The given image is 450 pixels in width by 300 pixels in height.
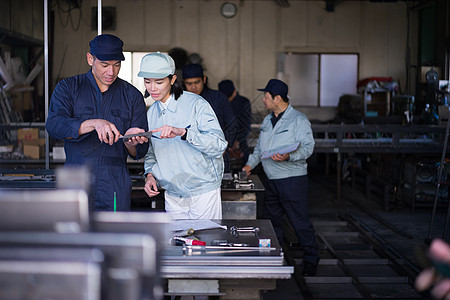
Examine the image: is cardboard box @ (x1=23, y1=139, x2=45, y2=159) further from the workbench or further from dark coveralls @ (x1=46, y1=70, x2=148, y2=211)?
the workbench

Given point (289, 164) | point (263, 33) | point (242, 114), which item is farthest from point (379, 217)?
point (263, 33)

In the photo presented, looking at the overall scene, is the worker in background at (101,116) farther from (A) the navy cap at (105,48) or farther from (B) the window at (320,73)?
(B) the window at (320,73)

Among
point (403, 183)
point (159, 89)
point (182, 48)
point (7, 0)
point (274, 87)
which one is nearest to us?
point (159, 89)

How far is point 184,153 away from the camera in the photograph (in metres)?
2.67

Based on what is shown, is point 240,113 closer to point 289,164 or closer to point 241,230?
point 289,164

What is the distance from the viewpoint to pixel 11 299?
913mm

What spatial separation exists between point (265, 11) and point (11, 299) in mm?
9631

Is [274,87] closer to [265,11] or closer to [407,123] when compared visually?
[407,123]

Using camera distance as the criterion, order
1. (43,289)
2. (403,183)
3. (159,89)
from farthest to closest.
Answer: (403,183) < (159,89) < (43,289)

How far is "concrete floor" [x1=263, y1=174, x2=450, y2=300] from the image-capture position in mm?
4598

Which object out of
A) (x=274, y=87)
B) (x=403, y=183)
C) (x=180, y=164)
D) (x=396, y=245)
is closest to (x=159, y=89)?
(x=180, y=164)

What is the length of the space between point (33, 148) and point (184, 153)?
2912mm

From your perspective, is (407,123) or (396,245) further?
(407,123)

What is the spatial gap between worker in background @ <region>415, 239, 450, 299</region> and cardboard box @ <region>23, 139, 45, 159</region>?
14.8ft
